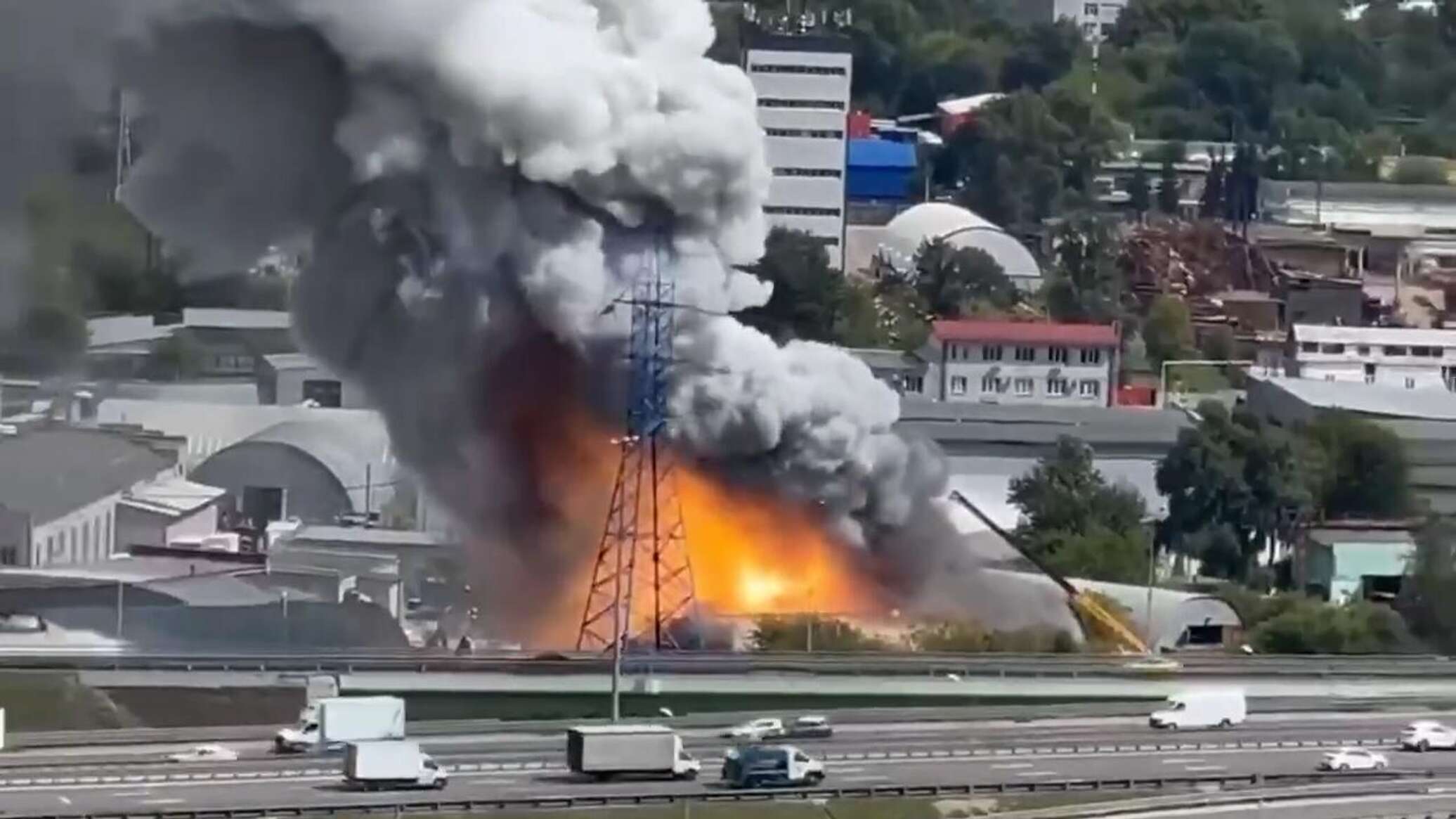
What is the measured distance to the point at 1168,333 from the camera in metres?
71.9

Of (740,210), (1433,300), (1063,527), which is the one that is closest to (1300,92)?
(1433,300)

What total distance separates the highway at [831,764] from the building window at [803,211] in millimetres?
38983

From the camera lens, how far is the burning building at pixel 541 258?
40.3m

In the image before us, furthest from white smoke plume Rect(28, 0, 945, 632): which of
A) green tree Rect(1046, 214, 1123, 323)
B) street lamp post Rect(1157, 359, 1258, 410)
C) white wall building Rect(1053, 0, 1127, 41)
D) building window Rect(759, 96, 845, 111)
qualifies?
white wall building Rect(1053, 0, 1127, 41)

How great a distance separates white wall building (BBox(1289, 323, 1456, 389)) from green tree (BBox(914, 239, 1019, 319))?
238 inches

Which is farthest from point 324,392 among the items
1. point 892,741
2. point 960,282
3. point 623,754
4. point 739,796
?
point 960,282

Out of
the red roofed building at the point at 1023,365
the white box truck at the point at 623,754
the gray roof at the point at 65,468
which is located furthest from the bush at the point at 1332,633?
the red roofed building at the point at 1023,365

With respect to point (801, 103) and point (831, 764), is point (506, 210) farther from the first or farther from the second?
point (801, 103)

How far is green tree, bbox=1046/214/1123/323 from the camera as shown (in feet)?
241

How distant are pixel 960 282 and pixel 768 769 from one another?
141ft

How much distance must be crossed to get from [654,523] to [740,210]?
12.2 feet

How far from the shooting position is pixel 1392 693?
39469mm

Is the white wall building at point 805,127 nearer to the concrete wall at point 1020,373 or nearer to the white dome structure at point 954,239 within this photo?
the white dome structure at point 954,239

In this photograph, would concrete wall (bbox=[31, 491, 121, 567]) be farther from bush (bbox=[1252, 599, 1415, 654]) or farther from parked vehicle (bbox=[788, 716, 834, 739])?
bush (bbox=[1252, 599, 1415, 654])
